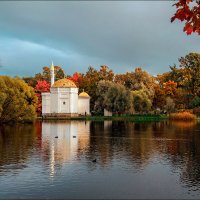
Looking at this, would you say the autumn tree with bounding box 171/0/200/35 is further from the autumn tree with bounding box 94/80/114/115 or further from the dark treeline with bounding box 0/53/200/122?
the autumn tree with bounding box 94/80/114/115

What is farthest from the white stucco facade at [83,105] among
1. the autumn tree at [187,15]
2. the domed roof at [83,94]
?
the autumn tree at [187,15]

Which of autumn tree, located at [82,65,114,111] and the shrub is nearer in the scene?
the shrub

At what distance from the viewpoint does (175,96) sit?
90.9 meters

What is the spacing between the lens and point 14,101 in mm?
59844

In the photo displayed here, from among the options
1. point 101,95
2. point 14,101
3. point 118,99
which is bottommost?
point 14,101

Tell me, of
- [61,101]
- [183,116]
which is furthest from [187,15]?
[61,101]

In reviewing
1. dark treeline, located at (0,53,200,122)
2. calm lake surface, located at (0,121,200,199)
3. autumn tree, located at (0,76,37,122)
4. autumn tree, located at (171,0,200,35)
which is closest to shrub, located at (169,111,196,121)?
dark treeline, located at (0,53,200,122)

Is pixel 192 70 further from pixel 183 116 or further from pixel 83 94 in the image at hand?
pixel 83 94

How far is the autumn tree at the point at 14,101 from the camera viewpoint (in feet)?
195

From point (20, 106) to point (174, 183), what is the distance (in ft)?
155

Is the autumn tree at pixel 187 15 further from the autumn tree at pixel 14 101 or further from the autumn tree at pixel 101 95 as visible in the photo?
the autumn tree at pixel 101 95

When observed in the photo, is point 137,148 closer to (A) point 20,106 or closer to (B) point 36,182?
(B) point 36,182

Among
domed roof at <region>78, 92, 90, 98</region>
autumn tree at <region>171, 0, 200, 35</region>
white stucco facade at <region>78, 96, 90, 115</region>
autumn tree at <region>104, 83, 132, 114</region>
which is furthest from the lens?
domed roof at <region>78, 92, 90, 98</region>

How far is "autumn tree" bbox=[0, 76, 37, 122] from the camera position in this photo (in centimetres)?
5947
